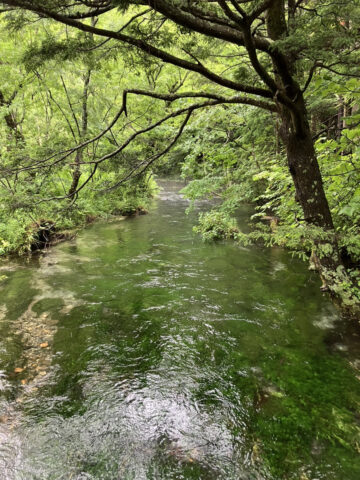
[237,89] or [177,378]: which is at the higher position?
[237,89]

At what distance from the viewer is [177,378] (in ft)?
13.3

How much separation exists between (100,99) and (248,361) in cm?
1001

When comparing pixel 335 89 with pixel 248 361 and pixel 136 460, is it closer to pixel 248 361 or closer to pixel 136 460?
pixel 248 361

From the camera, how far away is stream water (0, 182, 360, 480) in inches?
115

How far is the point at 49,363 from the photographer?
441cm

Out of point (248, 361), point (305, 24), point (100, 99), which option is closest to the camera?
point (305, 24)

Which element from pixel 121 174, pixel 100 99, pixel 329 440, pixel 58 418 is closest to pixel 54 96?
pixel 100 99

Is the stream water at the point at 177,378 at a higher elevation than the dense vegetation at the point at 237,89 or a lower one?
lower

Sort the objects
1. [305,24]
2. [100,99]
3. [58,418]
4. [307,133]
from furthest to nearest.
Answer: [100,99] < [307,133] < [58,418] < [305,24]

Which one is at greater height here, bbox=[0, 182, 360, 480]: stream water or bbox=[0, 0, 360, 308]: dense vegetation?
bbox=[0, 0, 360, 308]: dense vegetation

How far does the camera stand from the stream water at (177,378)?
2920mm

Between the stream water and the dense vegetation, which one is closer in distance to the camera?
the dense vegetation

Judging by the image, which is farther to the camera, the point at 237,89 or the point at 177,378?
the point at 177,378

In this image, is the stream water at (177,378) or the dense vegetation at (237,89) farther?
the stream water at (177,378)
